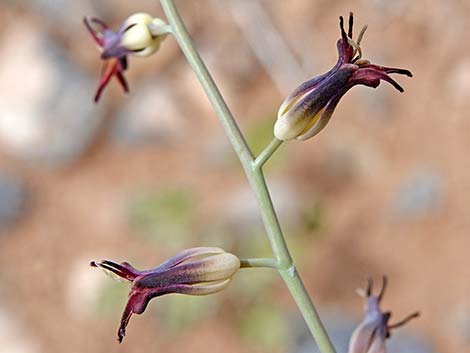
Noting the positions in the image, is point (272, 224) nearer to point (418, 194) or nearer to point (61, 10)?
point (418, 194)

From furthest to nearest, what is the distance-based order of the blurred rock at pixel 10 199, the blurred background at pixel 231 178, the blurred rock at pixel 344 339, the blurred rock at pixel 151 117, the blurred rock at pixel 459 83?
1. the blurred rock at pixel 151 117
2. the blurred rock at pixel 10 199
3. the blurred rock at pixel 459 83
4. the blurred background at pixel 231 178
5. the blurred rock at pixel 344 339

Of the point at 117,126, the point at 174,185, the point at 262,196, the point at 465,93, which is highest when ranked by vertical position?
the point at 262,196

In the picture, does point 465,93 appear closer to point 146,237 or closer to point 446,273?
point 446,273

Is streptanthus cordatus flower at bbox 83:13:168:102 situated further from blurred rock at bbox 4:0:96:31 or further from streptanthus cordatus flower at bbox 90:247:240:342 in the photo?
blurred rock at bbox 4:0:96:31

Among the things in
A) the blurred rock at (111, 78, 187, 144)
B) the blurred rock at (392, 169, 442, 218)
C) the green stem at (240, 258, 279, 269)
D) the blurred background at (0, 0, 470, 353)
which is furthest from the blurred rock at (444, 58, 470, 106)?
the green stem at (240, 258, 279, 269)

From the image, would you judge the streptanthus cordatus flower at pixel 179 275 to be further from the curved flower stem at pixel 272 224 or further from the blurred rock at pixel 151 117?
the blurred rock at pixel 151 117

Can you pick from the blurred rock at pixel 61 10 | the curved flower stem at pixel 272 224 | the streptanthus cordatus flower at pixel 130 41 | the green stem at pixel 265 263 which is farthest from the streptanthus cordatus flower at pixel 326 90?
the blurred rock at pixel 61 10

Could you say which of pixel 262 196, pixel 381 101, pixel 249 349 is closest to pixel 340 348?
pixel 249 349

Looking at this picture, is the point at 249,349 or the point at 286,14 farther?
the point at 286,14
